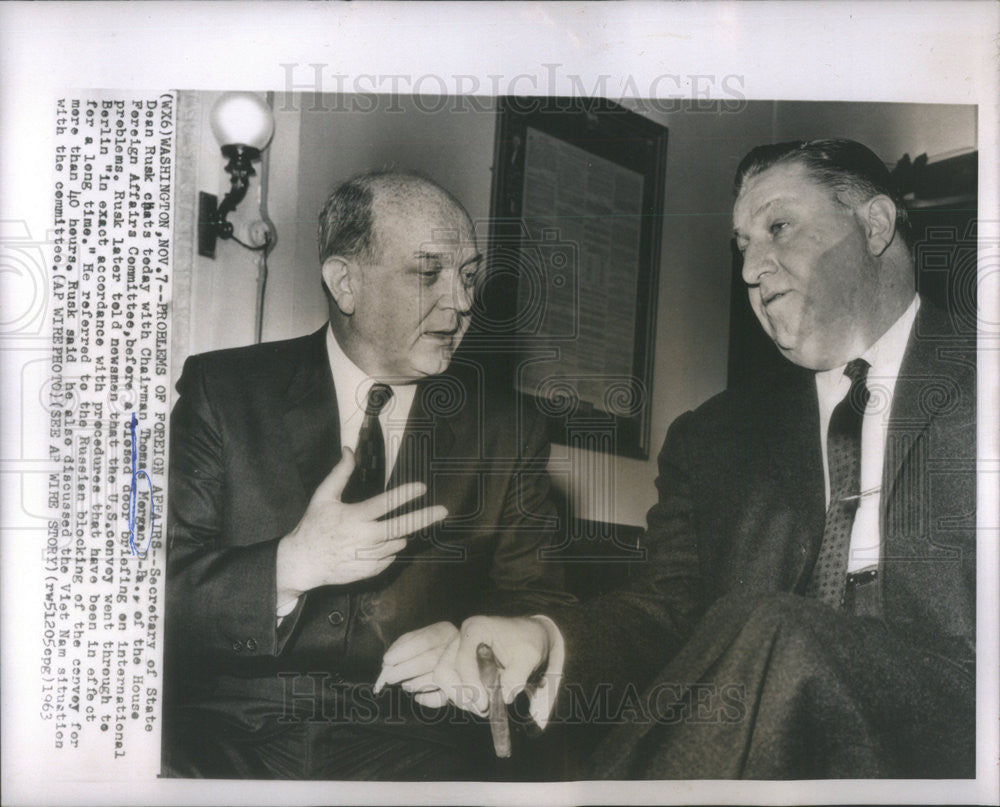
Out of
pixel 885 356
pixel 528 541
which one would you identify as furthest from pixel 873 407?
pixel 528 541

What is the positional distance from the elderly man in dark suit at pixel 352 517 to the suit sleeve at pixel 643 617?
68 millimetres

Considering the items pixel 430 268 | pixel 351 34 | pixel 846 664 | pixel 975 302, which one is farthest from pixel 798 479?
pixel 351 34

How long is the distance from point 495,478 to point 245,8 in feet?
2.83

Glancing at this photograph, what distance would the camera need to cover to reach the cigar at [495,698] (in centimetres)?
146

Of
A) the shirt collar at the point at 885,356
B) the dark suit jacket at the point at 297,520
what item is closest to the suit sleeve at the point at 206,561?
the dark suit jacket at the point at 297,520

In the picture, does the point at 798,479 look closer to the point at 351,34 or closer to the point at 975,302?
the point at 975,302

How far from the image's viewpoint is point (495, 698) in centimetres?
146

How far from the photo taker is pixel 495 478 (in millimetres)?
1490

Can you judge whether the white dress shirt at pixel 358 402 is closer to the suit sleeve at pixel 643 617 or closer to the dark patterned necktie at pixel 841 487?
the suit sleeve at pixel 643 617

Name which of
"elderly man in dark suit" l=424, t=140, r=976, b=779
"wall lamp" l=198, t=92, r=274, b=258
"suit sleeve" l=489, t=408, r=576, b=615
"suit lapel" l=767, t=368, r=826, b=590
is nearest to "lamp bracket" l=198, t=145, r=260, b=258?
"wall lamp" l=198, t=92, r=274, b=258

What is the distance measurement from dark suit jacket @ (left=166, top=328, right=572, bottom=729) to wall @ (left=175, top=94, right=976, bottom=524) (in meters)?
0.07

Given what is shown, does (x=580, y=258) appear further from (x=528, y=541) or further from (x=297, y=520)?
(x=297, y=520)

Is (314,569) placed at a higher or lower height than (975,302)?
lower

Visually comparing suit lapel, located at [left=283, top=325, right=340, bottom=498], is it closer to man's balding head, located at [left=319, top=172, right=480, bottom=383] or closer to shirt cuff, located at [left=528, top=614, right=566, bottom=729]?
man's balding head, located at [left=319, top=172, right=480, bottom=383]
